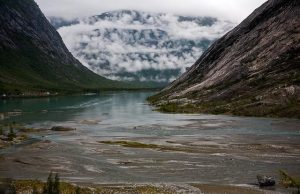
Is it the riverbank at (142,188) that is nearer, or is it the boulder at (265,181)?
the riverbank at (142,188)

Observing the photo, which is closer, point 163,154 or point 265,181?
point 265,181

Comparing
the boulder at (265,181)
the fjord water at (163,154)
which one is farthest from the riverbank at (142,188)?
the fjord water at (163,154)

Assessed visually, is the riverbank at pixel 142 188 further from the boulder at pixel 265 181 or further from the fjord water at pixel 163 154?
the fjord water at pixel 163 154

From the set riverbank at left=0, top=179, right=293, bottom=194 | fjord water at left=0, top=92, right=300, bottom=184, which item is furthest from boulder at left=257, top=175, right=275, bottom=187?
fjord water at left=0, top=92, right=300, bottom=184

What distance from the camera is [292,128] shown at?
12488cm

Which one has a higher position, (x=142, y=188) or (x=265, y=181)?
(x=265, y=181)

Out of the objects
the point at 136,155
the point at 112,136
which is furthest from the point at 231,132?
the point at 136,155

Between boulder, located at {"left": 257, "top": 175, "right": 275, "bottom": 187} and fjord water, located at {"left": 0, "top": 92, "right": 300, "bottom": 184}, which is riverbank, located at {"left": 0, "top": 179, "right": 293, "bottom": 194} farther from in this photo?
fjord water, located at {"left": 0, "top": 92, "right": 300, "bottom": 184}

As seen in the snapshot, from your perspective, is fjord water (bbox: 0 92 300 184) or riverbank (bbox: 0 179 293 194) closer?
riverbank (bbox: 0 179 293 194)

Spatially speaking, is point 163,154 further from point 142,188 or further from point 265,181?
point 265,181

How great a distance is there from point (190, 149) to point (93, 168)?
2418cm

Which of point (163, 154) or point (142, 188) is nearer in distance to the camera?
point (142, 188)

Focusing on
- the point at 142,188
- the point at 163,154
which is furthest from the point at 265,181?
the point at 163,154

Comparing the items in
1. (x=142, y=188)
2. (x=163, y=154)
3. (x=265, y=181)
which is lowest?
(x=142, y=188)
